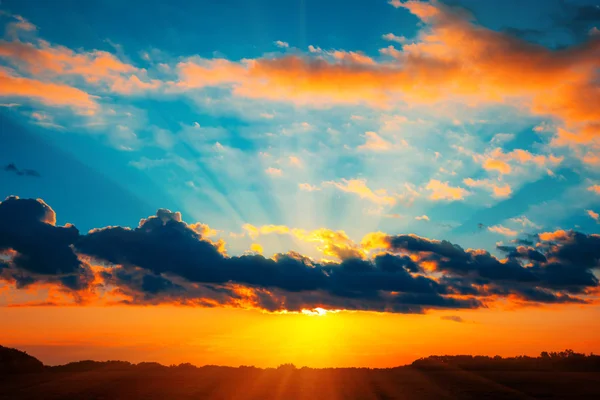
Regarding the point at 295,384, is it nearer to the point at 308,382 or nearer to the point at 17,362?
the point at 308,382

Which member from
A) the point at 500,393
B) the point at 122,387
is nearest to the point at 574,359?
the point at 500,393

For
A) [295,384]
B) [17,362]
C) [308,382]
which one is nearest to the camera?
[295,384]

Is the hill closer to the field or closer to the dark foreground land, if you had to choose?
the dark foreground land

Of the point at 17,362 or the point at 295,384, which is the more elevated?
the point at 295,384

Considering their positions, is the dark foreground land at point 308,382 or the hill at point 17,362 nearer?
the dark foreground land at point 308,382

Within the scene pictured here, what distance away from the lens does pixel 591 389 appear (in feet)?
303

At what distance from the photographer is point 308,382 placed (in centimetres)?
10056

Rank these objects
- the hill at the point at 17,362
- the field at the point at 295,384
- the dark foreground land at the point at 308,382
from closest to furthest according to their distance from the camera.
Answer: the field at the point at 295,384, the dark foreground land at the point at 308,382, the hill at the point at 17,362

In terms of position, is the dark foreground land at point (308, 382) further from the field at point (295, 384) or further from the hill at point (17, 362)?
the hill at point (17, 362)

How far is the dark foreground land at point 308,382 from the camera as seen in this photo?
290ft

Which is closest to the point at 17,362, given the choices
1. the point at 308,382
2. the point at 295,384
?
the point at 295,384

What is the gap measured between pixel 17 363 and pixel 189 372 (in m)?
47.7

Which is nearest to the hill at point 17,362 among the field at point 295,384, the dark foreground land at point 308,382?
the dark foreground land at point 308,382

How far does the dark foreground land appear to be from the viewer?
8844 centimetres
